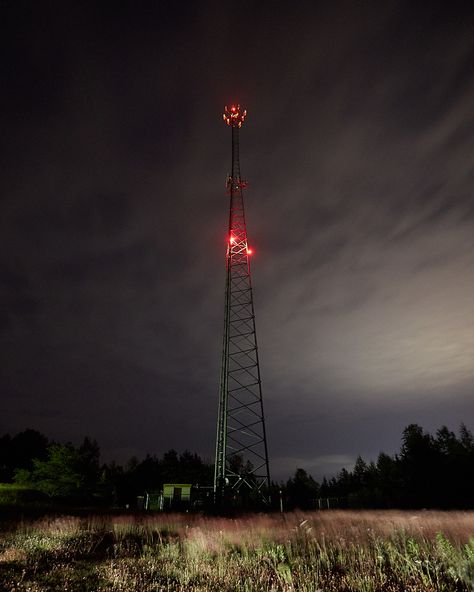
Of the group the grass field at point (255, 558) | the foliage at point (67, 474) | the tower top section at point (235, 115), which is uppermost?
the tower top section at point (235, 115)

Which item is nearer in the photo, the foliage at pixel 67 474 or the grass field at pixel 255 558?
the grass field at pixel 255 558

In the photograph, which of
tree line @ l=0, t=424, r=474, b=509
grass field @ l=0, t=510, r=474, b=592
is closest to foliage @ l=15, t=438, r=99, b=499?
tree line @ l=0, t=424, r=474, b=509

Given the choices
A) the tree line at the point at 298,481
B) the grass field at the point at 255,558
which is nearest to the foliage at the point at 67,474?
the tree line at the point at 298,481

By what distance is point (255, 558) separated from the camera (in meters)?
7.67

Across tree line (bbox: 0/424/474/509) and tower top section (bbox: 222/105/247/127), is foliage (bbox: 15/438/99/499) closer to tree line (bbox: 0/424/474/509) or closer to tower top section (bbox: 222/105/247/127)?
tree line (bbox: 0/424/474/509)

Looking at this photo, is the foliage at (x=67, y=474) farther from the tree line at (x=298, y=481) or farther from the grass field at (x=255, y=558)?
the grass field at (x=255, y=558)

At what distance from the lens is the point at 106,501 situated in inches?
1693

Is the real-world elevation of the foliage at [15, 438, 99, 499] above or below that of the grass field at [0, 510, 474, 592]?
above

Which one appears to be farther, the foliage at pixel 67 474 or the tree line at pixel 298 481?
the foliage at pixel 67 474

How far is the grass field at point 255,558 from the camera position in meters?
5.73

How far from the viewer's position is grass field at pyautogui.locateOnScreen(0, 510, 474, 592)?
5734 millimetres

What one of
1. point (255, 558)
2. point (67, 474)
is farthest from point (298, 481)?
point (67, 474)

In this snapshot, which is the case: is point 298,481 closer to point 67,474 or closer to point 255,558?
point 255,558

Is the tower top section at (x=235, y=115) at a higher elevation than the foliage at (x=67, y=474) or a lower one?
higher
